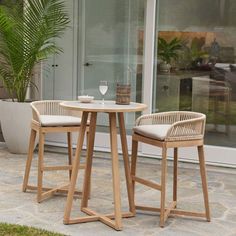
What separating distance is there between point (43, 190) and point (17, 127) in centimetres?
167

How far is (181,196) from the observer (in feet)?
15.6

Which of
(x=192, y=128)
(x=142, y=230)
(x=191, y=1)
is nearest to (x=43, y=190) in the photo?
(x=142, y=230)

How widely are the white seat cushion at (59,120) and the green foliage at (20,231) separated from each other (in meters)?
0.96

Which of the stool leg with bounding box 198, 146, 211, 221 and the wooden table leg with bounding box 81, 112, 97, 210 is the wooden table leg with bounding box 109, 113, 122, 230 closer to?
the wooden table leg with bounding box 81, 112, 97, 210

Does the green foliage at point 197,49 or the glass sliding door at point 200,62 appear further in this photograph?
the green foliage at point 197,49

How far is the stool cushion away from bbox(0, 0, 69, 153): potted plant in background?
2.37m

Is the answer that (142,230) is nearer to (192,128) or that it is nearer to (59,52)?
(192,128)

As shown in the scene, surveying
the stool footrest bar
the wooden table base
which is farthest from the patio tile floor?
the stool footrest bar

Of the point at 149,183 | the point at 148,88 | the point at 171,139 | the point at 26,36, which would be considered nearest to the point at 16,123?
the point at 26,36

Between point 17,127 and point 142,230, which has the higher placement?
point 17,127

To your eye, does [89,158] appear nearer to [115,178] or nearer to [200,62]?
[115,178]

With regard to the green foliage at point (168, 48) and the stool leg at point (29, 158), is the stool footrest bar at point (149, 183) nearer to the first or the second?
the stool leg at point (29, 158)

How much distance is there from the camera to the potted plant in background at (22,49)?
614 cm

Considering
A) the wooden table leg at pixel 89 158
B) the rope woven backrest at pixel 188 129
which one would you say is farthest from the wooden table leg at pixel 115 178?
the rope woven backrest at pixel 188 129
